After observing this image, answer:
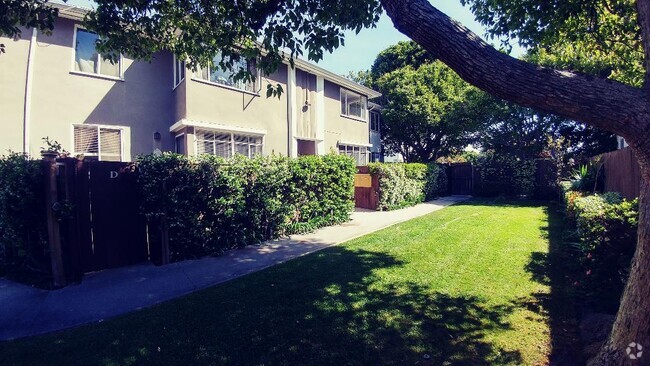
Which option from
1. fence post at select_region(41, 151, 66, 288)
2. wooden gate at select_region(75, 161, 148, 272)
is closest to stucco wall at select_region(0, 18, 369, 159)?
wooden gate at select_region(75, 161, 148, 272)

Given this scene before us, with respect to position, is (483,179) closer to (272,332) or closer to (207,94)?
(207,94)

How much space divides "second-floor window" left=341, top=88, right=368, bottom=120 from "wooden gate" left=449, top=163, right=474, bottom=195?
7.91 m

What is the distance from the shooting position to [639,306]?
2633 millimetres

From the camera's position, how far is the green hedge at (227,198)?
7.34 meters

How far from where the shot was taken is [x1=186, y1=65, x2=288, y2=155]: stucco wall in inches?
494

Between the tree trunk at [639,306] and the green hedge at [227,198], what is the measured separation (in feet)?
23.2

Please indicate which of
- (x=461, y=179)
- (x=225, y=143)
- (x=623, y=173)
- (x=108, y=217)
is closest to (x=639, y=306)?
(x=623, y=173)

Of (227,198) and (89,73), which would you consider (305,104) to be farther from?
(227,198)

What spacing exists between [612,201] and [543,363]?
551 centimetres

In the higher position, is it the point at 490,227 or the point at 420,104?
the point at 420,104

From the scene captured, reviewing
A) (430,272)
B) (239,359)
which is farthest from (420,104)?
(239,359)

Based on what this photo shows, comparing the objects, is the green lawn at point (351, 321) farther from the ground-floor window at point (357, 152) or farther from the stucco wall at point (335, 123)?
the ground-floor window at point (357, 152)

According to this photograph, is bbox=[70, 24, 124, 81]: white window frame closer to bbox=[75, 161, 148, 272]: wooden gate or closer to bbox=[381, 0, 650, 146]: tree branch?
bbox=[75, 161, 148, 272]: wooden gate

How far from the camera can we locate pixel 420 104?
24953 mm
